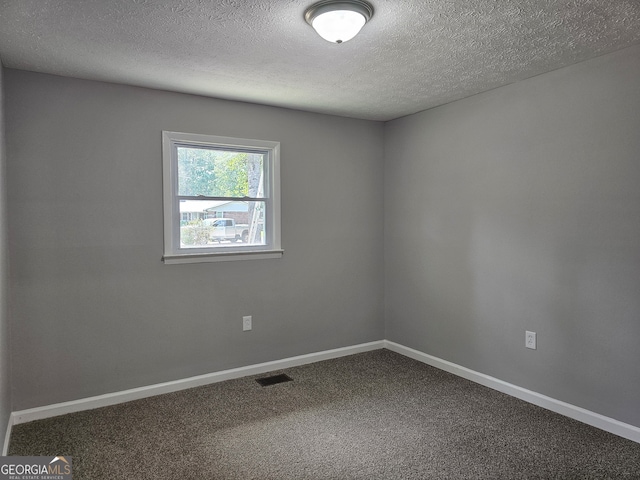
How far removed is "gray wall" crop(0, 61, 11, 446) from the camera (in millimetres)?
2439

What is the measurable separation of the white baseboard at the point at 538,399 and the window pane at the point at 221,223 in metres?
1.84

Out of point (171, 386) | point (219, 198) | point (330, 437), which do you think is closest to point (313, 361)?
point (171, 386)

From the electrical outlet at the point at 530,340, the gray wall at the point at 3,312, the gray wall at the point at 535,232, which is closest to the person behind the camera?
the gray wall at the point at 3,312

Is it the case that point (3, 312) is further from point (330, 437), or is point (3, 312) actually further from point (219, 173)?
point (330, 437)

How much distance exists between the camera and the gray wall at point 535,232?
2.62 metres

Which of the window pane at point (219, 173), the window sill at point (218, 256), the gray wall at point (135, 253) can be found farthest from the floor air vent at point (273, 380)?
the window pane at point (219, 173)

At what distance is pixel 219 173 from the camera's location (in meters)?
3.59

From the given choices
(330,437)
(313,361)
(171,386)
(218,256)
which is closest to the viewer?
(330,437)

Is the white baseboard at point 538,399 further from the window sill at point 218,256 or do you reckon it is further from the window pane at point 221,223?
the window pane at point 221,223

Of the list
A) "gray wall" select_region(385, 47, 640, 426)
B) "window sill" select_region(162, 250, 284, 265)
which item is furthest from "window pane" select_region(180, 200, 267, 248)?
"gray wall" select_region(385, 47, 640, 426)

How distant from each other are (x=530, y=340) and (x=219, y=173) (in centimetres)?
267

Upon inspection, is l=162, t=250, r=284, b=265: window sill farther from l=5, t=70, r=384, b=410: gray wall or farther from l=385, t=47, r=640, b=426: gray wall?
l=385, t=47, r=640, b=426: gray wall

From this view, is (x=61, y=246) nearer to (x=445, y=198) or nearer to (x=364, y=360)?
(x=364, y=360)

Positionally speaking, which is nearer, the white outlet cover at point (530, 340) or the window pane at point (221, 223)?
the white outlet cover at point (530, 340)
